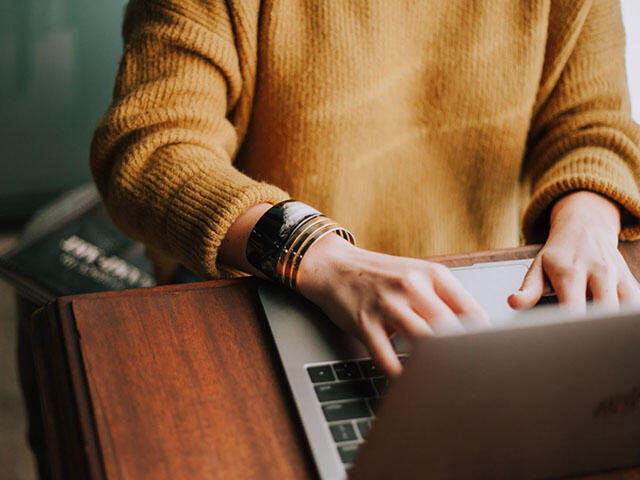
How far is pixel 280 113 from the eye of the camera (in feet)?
2.50

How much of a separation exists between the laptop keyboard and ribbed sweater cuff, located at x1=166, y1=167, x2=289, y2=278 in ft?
0.55

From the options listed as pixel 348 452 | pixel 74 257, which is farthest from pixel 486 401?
pixel 74 257

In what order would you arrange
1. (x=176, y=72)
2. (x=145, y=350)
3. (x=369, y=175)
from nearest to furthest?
1. (x=145, y=350)
2. (x=176, y=72)
3. (x=369, y=175)

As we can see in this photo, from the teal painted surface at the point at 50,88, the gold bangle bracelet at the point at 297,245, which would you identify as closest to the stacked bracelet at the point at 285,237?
the gold bangle bracelet at the point at 297,245

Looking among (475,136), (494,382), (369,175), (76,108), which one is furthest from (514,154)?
(76,108)

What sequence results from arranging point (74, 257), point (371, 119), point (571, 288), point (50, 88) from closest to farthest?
point (571, 288) → point (371, 119) → point (74, 257) → point (50, 88)

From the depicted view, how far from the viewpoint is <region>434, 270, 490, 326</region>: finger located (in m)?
0.48

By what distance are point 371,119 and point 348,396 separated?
0.45m

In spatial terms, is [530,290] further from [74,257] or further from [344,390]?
[74,257]

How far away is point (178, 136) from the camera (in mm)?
635

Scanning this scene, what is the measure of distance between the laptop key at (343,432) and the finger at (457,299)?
0.13 m

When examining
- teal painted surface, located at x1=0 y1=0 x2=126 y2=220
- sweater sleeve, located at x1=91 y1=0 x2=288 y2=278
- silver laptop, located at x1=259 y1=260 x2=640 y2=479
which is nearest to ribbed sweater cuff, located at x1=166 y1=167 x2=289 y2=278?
sweater sleeve, located at x1=91 y1=0 x2=288 y2=278

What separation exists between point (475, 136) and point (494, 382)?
0.58 metres

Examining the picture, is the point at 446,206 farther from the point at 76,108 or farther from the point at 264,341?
the point at 76,108
